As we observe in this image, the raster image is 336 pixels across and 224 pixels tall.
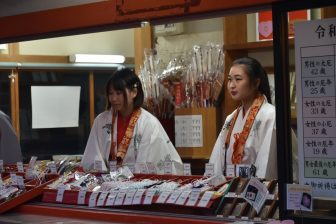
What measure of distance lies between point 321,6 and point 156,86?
263 centimetres

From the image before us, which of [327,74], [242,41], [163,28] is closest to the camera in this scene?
[327,74]

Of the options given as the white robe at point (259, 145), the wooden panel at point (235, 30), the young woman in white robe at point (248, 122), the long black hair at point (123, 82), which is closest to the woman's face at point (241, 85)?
the young woman in white robe at point (248, 122)

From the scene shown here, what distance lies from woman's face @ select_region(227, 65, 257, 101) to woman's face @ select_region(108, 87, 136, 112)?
86 cm

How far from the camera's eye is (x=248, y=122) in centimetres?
386

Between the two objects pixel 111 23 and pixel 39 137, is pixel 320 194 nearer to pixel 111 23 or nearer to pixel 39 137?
pixel 111 23

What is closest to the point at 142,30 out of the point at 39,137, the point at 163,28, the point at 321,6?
the point at 163,28

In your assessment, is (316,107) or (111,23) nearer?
(316,107)

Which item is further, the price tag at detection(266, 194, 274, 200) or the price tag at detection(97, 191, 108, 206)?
the price tag at detection(97, 191, 108, 206)

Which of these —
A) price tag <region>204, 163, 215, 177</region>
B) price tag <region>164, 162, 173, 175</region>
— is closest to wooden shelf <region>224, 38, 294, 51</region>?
price tag <region>164, 162, 173, 175</region>

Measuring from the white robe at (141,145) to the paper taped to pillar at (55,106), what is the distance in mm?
2028

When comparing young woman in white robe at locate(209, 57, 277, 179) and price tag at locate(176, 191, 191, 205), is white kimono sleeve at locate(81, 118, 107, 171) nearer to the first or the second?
young woman in white robe at locate(209, 57, 277, 179)

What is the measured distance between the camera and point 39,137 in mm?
6324

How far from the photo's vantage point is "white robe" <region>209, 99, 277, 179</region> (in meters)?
3.55

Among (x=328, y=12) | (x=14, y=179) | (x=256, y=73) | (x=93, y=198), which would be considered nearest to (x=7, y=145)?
(x=14, y=179)
